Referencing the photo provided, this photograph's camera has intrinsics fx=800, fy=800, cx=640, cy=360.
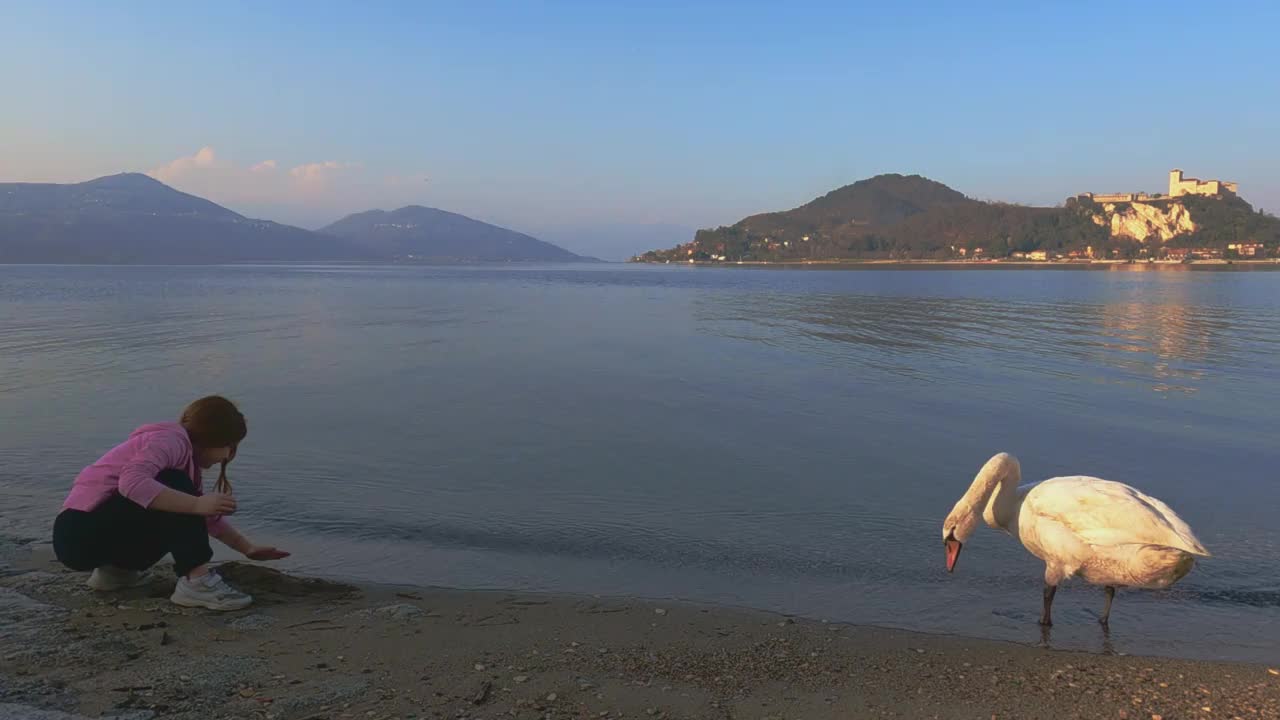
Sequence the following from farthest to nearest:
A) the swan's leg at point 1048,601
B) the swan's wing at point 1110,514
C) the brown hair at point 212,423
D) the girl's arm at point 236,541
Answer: the swan's leg at point 1048,601 → the girl's arm at point 236,541 → the swan's wing at point 1110,514 → the brown hair at point 212,423

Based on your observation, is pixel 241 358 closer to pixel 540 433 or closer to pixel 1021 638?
pixel 540 433

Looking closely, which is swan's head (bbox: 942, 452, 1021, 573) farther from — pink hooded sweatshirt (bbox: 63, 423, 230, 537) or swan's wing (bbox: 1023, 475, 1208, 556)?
pink hooded sweatshirt (bbox: 63, 423, 230, 537)

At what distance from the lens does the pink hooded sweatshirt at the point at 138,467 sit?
4832mm

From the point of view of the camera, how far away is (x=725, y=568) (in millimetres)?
6754

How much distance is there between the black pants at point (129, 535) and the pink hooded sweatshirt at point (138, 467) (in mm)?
63

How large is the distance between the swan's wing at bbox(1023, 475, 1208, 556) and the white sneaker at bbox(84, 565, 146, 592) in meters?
6.59

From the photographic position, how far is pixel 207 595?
5.18m

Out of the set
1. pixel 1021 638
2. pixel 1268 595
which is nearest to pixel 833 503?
pixel 1021 638

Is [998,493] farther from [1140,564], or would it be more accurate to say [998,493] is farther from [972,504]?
[1140,564]

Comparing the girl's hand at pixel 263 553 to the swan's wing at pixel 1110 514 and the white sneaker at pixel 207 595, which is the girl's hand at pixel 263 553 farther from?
the swan's wing at pixel 1110 514

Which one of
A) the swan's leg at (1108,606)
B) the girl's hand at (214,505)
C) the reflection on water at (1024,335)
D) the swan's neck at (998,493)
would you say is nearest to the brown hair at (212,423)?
the girl's hand at (214,505)

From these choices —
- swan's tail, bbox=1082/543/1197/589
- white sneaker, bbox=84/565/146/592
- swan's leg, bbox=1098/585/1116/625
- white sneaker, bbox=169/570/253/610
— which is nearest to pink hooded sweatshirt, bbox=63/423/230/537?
white sneaker, bbox=84/565/146/592

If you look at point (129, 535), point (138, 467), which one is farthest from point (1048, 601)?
point (129, 535)

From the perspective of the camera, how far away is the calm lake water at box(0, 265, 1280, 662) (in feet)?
20.9
